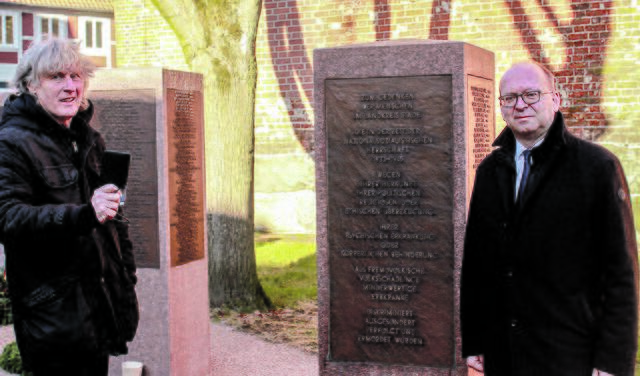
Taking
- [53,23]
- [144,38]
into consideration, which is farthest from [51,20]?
[144,38]

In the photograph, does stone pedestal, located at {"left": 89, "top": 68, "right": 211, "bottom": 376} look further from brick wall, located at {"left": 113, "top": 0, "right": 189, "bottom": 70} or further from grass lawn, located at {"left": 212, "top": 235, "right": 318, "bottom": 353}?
brick wall, located at {"left": 113, "top": 0, "right": 189, "bottom": 70}

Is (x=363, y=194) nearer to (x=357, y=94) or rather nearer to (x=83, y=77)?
(x=357, y=94)

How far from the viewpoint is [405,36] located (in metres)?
13.1

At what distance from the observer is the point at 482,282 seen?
11.3 feet

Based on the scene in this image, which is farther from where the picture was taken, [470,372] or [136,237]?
[136,237]

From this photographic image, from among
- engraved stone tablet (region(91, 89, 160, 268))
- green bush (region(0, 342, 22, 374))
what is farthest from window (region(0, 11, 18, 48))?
engraved stone tablet (region(91, 89, 160, 268))

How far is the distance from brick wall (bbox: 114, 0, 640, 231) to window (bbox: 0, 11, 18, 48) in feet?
66.3

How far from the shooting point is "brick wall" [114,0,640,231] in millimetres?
11125

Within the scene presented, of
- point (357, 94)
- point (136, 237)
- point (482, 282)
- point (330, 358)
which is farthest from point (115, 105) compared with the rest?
point (482, 282)

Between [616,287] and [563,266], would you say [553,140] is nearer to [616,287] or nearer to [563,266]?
[563,266]

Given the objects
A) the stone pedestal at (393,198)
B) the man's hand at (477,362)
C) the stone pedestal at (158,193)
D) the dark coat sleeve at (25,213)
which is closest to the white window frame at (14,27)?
the stone pedestal at (158,193)

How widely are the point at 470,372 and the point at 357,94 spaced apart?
179 centimetres

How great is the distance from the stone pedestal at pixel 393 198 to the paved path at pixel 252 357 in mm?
1878

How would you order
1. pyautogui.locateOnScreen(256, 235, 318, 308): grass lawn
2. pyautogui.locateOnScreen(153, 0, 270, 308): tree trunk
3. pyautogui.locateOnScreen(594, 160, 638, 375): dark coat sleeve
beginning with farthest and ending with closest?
1. pyautogui.locateOnScreen(256, 235, 318, 308): grass lawn
2. pyautogui.locateOnScreen(153, 0, 270, 308): tree trunk
3. pyautogui.locateOnScreen(594, 160, 638, 375): dark coat sleeve
